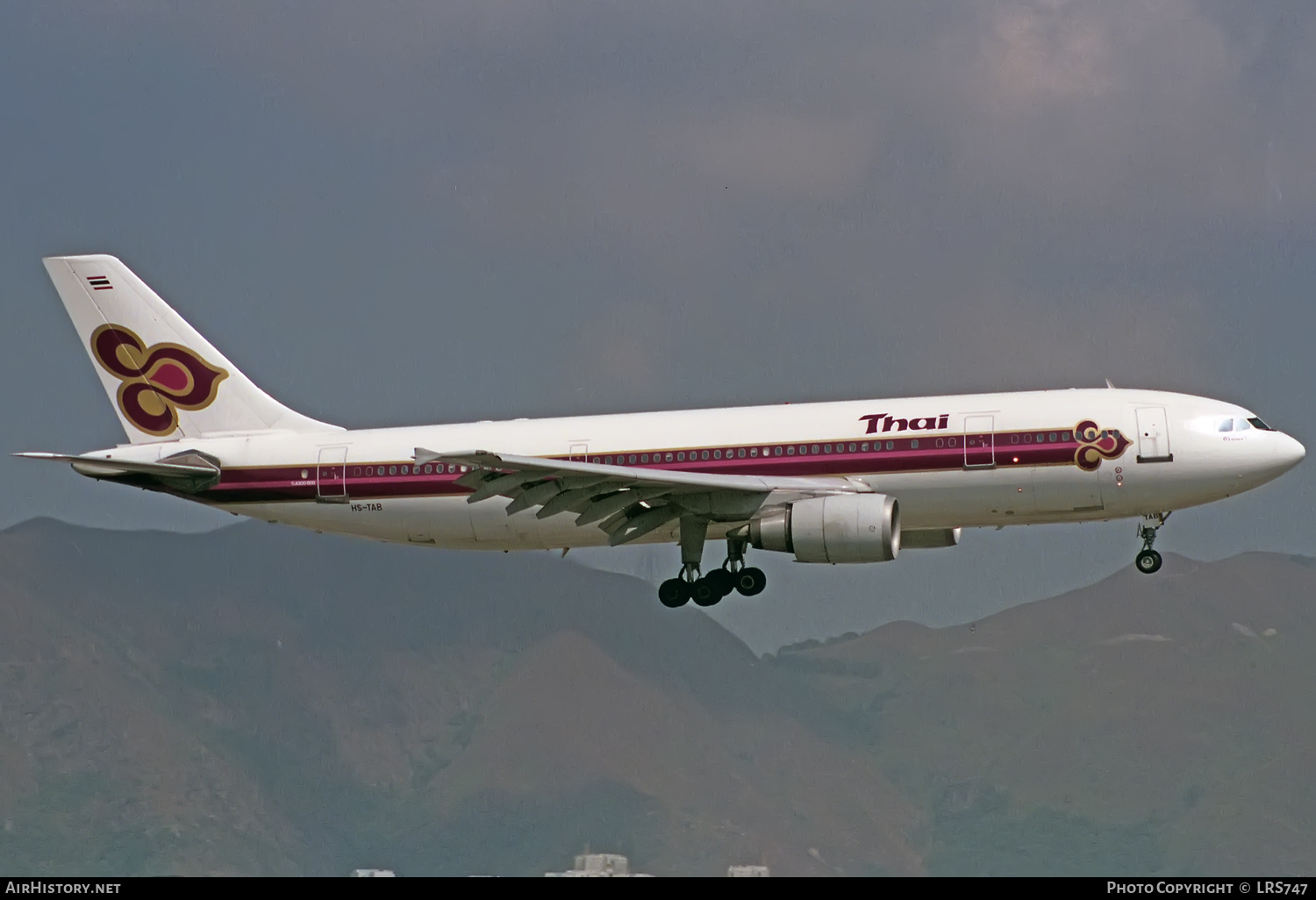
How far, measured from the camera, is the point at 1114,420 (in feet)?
153

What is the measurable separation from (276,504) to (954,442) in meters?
18.3

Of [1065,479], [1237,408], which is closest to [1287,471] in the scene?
[1237,408]

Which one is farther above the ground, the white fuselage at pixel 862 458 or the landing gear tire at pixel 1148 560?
the white fuselage at pixel 862 458

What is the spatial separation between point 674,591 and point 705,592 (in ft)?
2.87

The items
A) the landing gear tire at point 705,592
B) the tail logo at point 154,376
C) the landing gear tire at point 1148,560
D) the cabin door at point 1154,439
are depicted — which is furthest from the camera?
the tail logo at point 154,376

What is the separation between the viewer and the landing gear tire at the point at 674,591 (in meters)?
50.8

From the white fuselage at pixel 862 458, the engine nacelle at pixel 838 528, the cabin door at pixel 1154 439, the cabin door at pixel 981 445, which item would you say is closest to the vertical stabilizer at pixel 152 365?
the white fuselage at pixel 862 458

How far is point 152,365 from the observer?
56094 mm

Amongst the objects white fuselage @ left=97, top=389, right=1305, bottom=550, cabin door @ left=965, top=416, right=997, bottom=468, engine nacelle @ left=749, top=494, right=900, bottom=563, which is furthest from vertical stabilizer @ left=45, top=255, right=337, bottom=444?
cabin door @ left=965, top=416, right=997, bottom=468

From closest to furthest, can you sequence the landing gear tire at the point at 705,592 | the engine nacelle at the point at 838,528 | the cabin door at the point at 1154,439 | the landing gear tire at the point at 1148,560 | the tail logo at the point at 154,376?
1. the engine nacelle at the point at 838,528
2. the cabin door at the point at 1154,439
3. the landing gear tire at the point at 1148,560
4. the landing gear tire at the point at 705,592
5. the tail logo at the point at 154,376

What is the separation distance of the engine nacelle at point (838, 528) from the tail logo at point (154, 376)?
1809cm

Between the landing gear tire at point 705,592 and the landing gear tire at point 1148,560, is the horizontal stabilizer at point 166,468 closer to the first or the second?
the landing gear tire at point 705,592

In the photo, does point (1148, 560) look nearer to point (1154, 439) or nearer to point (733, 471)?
point (1154, 439)
